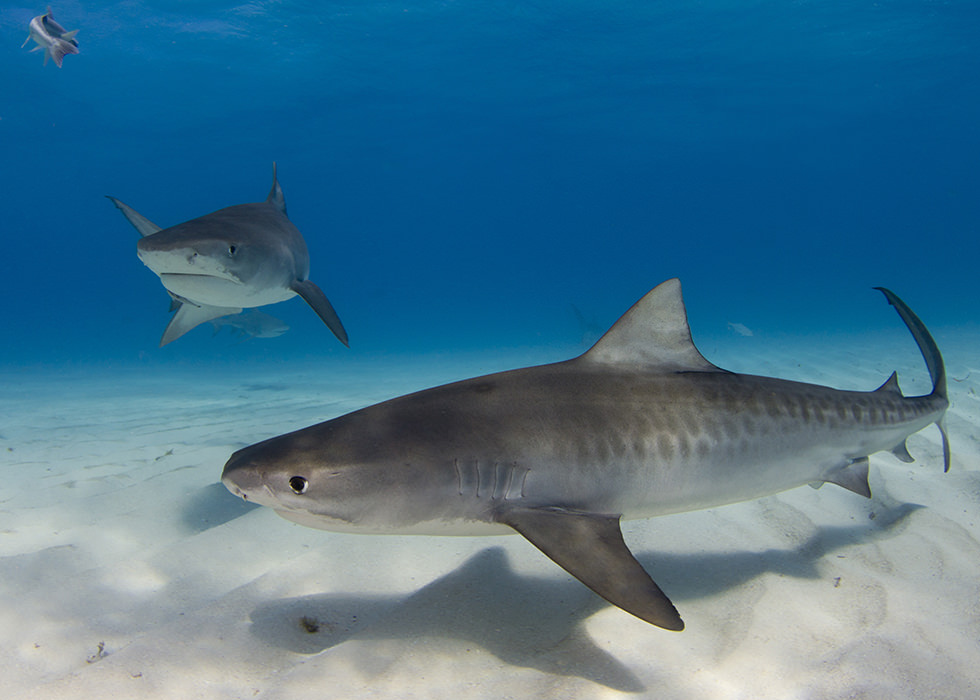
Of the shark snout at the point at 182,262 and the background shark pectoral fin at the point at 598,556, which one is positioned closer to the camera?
the background shark pectoral fin at the point at 598,556

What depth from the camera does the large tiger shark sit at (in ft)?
5.56

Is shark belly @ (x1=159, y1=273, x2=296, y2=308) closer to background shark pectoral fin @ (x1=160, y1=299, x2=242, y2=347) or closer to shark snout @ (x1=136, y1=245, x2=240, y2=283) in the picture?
shark snout @ (x1=136, y1=245, x2=240, y2=283)

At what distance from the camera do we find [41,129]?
3697cm

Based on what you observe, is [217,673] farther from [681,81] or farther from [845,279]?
[845,279]

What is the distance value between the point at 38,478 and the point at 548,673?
4.42 metres

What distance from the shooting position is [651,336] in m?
2.29

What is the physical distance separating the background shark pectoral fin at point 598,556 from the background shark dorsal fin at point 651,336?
0.72 metres

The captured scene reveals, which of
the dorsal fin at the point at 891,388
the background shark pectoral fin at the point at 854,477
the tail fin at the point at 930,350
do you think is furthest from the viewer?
the tail fin at the point at 930,350

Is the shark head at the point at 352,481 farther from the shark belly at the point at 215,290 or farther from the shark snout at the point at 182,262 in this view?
the shark belly at the point at 215,290

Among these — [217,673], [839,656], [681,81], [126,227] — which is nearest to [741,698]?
[839,656]

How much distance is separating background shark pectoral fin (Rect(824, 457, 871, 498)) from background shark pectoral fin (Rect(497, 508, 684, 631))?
1527 millimetres

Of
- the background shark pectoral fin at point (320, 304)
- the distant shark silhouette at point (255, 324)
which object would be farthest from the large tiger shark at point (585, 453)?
the distant shark silhouette at point (255, 324)

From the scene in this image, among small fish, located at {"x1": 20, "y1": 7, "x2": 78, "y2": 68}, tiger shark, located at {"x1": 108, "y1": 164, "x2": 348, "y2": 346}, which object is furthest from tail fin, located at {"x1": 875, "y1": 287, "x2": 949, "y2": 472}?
small fish, located at {"x1": 20, "y1": 7, "x2": 78, "y2": 68}

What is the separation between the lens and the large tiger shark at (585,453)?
170 centimetres
